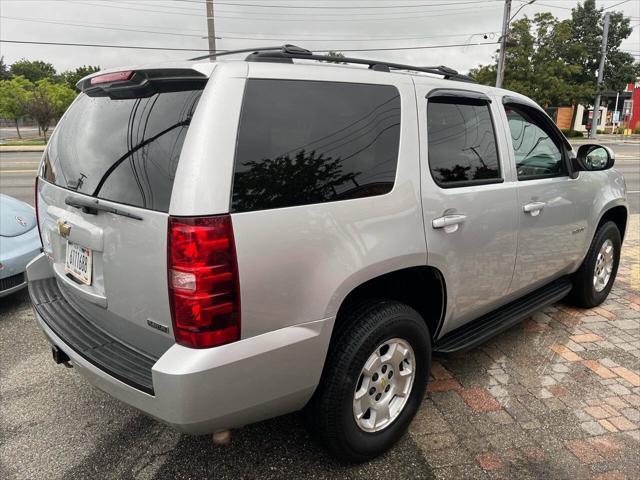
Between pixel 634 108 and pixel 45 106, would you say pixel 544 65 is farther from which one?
pixel 45 106

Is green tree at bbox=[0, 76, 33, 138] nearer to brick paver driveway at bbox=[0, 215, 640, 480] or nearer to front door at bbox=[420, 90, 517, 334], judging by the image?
brick paver driveway at bbox=[0, 215, 640, 480]

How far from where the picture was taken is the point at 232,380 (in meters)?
1.87

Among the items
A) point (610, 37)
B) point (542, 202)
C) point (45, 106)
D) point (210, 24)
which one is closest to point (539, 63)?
point (610, 37)

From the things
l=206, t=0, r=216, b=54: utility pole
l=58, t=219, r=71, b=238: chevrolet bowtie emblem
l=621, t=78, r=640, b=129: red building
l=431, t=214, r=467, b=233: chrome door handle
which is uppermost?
l=206, t=0, r=216, b=54: utility pole

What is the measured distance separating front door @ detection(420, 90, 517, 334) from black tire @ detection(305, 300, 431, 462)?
14.7 inches

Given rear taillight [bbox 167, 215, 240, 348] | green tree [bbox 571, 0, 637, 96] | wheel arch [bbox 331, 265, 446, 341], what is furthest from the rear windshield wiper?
green tree [bbox 571, 0, 637, 96]

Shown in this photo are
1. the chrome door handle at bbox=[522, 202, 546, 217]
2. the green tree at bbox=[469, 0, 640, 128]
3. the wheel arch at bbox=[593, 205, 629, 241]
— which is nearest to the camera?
the chrome door handle at bbox=[522, 202, 546, 217]

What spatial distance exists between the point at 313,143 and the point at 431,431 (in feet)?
5.68

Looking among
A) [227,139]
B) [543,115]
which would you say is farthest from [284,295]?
[543,115]

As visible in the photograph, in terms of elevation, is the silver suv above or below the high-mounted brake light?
below

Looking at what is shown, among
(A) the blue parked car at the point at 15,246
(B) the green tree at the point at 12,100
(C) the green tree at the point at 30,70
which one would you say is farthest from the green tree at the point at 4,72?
(A) the blue parked car at the point at 15,246

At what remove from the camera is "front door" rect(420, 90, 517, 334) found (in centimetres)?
256

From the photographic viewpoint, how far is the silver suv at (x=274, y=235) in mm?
1813

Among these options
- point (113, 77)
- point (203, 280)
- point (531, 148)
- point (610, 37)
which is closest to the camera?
point (203, 280)
